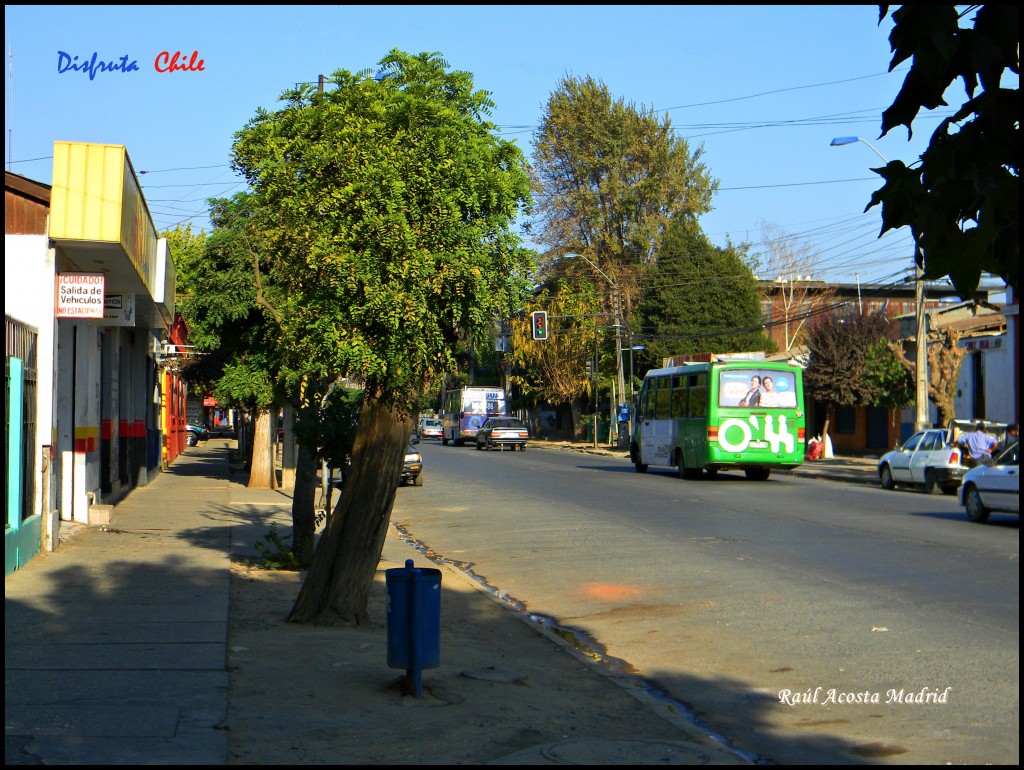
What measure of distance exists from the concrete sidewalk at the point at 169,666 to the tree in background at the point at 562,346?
46248 mm

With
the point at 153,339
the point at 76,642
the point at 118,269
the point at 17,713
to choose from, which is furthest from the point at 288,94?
the point at 153,339

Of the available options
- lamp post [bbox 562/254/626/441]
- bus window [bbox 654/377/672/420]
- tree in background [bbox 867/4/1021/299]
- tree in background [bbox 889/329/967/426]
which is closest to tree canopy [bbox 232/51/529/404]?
tree in background [bbox 867/4/1021/299]

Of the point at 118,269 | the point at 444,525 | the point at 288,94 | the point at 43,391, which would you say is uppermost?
the point at 288,94

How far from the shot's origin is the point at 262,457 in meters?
28.0

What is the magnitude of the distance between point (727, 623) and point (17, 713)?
6315mm

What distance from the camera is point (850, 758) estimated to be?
21.5 ft

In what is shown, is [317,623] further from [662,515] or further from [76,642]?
[662,515]

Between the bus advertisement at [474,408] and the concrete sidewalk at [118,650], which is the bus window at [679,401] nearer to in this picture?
the concrete sidewalk at [118,650]

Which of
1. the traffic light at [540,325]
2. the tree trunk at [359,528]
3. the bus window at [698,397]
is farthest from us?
the traffic light at [540,325]

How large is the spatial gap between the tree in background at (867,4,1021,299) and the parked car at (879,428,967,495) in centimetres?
2335

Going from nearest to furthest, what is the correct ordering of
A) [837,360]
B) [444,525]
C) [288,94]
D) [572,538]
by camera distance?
[288,94], [572,538], [444,525], [837,360]

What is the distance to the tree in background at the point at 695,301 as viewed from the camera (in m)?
59.5

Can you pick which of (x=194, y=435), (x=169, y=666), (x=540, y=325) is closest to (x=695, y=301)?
(x=540, y=325)

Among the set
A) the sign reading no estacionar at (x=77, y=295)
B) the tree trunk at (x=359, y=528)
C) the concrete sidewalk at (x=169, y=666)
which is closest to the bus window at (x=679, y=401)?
the concrete sidewalk at (x=169, y=666)
